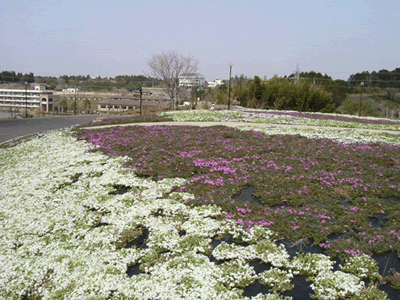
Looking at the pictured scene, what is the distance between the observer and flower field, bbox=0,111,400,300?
15.4 ft

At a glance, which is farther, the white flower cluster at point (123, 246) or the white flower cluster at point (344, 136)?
the white flower cluster at point (344, 136)

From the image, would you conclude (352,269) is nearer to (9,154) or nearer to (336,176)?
(336,176)

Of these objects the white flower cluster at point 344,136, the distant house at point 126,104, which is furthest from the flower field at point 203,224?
the distant house at point 126,104

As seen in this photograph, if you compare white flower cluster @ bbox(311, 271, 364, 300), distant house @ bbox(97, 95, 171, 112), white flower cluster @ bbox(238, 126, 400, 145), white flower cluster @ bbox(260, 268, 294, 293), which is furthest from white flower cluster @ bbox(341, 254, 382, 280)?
distant house @ bbox(97, 95, 171, 112)

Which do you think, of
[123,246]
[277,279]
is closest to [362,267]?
[277,279]

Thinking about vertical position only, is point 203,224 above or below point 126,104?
below

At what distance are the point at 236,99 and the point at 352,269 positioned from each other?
168 ft

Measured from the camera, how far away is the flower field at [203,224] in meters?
4.68

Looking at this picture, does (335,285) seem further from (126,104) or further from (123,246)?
(126,104)

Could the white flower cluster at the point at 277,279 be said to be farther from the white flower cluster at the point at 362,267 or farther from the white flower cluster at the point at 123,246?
the white flower cluster at the point at 362,267

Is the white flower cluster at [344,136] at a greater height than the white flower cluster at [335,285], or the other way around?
the white flower cluster at [344,136]

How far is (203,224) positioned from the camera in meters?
6.46

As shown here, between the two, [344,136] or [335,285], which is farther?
[344,136]

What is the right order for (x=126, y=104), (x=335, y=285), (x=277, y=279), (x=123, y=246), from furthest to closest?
1. (x=126, y=104)
2. (x=123, y=246)
3. (x=277, y=279)
4. (x=335, y=285)
